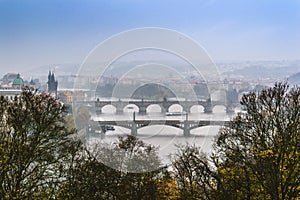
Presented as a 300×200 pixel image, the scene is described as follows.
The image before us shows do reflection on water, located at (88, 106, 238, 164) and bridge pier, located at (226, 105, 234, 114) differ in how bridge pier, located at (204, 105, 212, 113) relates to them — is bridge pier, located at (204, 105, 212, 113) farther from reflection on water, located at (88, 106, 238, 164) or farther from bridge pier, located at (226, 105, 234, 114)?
bridge pier, located at (226, 105, 234, 114)

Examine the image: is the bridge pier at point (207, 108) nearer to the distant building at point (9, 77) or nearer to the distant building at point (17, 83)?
the distant building at point (17, 83)

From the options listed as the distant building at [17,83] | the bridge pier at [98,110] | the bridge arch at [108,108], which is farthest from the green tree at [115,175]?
the distant building at [17,83]

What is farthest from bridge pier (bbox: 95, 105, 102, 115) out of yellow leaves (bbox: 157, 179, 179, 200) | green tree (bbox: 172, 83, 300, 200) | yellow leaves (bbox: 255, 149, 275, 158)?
yellow leaves (bbox: 255, 149, 275, 158)

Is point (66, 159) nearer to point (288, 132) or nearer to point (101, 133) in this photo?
point (101, 133)

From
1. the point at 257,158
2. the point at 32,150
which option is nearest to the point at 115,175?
the point at 32,150

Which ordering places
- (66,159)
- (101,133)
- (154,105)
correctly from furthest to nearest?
(154,105), (101,133), (66,159)

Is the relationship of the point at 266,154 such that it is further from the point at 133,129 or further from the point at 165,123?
the point at 165,123

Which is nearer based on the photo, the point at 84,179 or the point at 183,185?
the point at 84,179

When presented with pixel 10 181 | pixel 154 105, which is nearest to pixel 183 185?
pixel 10 181
